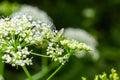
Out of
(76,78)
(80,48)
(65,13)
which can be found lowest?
(80,48)

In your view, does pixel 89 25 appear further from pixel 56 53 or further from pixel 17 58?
pixel 17 58

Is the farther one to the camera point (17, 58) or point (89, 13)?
point (89, 13)

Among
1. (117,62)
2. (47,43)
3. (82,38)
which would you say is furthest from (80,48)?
(117,62)

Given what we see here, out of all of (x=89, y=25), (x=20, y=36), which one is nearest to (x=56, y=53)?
(x=20, y=36)

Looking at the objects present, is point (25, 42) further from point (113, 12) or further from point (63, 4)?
point (113, 12)

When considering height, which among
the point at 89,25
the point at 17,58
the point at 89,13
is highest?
the point at 89,13

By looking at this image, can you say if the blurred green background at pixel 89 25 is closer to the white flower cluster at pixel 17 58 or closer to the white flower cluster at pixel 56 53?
the white flower cluster at pixel 56 53

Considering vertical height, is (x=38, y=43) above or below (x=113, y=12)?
below

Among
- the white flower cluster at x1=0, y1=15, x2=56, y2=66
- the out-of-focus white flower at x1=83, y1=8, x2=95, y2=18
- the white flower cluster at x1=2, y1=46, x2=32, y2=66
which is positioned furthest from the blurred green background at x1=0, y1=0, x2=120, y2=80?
the white flower cluster at x1=2, y1=46, x2=32, y2=66

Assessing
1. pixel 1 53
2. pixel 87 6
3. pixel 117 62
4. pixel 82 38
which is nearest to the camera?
pixel 1 53
